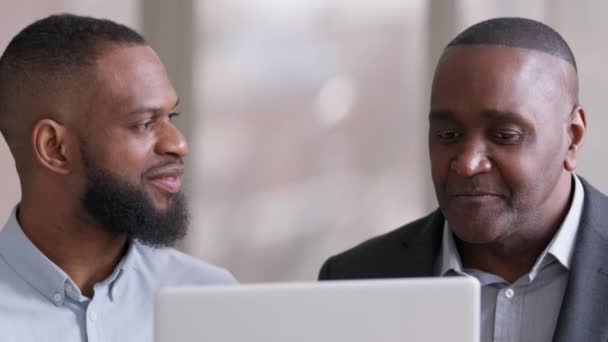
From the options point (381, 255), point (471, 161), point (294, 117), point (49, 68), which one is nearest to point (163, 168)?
point (49, 68)

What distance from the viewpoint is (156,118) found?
182 cm

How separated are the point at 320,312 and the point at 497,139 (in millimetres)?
777

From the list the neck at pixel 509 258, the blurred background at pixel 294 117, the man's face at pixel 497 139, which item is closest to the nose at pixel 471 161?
the man's face at pixel 497 139

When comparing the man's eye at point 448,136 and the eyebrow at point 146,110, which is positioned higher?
the man's eye at point 448,136

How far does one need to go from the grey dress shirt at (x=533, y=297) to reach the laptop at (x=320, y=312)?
0.76 m

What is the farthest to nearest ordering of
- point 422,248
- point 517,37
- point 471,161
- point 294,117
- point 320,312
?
point 294,117 < point 422,248 < point 517,37 < point 471,161 < point 320,312

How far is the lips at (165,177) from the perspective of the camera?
182 centimetres

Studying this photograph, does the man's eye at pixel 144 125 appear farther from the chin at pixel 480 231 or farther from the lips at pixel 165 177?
the chin at pixel 480 231

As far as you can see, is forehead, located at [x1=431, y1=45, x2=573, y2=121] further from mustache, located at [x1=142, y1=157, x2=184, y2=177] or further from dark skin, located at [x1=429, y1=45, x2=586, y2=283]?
mustache, located at [x1=142, y1=157, x2=184, y2=177]

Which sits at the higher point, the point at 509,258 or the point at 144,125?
the point at 144,125

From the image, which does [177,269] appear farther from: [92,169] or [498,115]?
[498,115]

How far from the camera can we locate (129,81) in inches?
70.8

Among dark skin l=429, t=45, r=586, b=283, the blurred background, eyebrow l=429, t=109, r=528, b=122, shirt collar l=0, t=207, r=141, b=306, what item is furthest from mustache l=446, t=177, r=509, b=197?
the blurred background

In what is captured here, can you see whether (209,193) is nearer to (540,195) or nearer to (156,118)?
(156,118)
